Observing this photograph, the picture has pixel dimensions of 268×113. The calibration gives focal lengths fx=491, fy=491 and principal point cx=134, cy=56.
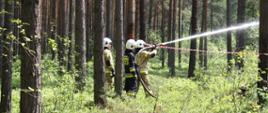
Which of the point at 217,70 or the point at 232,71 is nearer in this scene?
the point at 232,71

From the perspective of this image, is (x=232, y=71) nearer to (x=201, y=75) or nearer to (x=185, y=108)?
(x=185, y=108)

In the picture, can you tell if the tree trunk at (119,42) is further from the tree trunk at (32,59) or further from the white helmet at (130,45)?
the tree trunk at (32,59)

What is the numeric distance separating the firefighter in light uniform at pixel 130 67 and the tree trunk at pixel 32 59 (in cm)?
804

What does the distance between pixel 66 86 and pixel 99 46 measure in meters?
1.56

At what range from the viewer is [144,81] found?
47.9 ft

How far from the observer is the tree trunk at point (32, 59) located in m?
5.71

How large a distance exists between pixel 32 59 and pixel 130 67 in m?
8.47

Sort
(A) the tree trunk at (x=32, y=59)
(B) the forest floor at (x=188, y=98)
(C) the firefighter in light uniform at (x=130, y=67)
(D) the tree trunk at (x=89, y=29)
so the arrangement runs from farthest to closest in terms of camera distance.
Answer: (D) the tree trunk at (x=89, y=29), (C) the firefighter in light uniform at (x=130, y=67), (B) the forest floor at (x=188, y=98), (A) the tree trunk at (x=32, y=59)

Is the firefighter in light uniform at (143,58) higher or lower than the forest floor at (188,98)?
higher

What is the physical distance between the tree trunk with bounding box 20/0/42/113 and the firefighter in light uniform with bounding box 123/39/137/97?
8.04 meters

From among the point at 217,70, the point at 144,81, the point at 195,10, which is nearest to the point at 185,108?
the point at 217,70

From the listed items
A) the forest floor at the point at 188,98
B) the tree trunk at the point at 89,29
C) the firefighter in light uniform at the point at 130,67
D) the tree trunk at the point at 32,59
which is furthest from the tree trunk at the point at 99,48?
the tree trunk at the point at 89,29

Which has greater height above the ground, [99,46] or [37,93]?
[99,46]

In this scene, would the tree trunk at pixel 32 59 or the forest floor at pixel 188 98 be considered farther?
the forest floor at pixel 188 98
